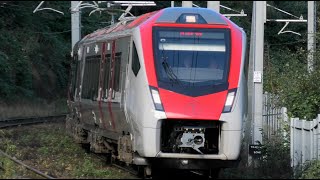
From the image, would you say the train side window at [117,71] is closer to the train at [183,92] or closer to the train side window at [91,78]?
the train at [183,92]

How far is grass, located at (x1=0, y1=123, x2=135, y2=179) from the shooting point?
1341cm

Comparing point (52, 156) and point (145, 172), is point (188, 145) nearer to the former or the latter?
point (145, 172)

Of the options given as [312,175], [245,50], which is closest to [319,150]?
[312,175]

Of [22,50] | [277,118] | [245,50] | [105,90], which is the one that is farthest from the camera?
[22,50]

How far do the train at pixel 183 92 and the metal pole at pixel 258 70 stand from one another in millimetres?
2990

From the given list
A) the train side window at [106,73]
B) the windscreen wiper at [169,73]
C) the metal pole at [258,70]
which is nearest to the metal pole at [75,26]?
the train side window at [106,73]

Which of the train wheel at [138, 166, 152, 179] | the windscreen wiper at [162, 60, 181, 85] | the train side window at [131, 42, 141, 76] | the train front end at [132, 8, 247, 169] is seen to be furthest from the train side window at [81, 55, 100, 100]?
the windscreen wiper at [162, 60, 181, 85]

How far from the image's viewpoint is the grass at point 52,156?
13.4 metres

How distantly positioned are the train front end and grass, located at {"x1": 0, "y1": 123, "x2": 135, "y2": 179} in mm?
1548

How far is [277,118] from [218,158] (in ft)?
24.1

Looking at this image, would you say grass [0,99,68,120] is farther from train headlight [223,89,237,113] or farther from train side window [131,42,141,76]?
train headlight [223,89,237,113]

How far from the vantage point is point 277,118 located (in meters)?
19.5

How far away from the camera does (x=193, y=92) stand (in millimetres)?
12430

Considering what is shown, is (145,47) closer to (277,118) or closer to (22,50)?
(277,118)
